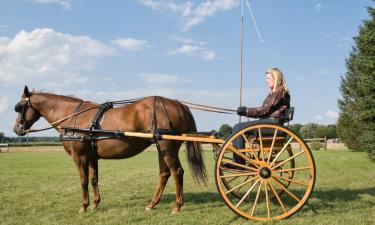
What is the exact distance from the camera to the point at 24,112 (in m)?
7.61

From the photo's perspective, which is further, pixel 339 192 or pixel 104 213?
pixel 339 192

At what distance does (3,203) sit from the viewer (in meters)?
8.26

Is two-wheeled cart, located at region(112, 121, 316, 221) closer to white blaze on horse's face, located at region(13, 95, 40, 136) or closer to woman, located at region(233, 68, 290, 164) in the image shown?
woman, located at region(233, 68, 290, 164)

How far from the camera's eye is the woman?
240 inches

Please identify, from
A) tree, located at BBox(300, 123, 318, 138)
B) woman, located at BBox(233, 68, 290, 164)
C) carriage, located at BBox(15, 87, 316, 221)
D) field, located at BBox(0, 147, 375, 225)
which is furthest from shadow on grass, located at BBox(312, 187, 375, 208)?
tree, located at BBox(300, 123, 318, 138)

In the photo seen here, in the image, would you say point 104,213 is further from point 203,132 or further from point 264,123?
point 264,123

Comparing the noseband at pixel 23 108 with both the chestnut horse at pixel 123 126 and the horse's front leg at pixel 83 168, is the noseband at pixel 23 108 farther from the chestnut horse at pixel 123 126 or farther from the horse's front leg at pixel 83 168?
the horse's front leg at pixel 83 168

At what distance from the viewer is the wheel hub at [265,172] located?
5844 mm

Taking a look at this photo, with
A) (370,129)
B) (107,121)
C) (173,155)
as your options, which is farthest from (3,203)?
(370,129)

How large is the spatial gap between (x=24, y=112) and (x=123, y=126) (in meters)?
2.26

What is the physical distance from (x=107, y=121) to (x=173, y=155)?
1398 millimetres

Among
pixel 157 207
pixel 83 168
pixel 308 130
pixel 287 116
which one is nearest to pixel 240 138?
pixel 287 116

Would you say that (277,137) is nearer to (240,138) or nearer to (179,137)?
(240,138)

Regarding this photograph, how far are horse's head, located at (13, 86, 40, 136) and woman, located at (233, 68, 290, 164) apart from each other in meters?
4.24
